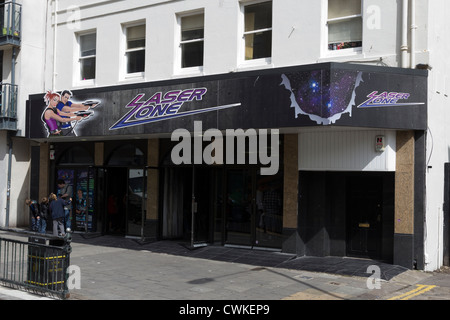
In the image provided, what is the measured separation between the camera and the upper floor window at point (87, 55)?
17.6 m

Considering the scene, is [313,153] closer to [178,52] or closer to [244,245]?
[244,245]

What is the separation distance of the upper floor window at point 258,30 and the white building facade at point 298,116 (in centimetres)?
3

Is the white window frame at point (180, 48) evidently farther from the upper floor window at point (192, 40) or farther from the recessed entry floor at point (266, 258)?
the recessed entry floor at point (266, 258)

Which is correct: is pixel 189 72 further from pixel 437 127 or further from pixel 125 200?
pixel 437 127

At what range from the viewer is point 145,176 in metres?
16.3

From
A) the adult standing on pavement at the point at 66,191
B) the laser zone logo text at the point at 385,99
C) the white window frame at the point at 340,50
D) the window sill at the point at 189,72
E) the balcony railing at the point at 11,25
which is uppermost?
the balcony railing at the point at 11,25

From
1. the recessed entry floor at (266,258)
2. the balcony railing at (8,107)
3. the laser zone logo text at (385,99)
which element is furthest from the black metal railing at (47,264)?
the balcony railing at (8,107)

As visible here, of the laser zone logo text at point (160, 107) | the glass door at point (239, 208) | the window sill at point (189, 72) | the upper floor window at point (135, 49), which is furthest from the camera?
the upper floor window at point (135, 49)

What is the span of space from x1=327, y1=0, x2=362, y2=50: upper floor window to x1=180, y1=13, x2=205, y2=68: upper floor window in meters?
4.01

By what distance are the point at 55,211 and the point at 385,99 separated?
1035cm

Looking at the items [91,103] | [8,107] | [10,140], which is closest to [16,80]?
[8,107]

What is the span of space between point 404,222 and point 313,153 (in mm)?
2841
